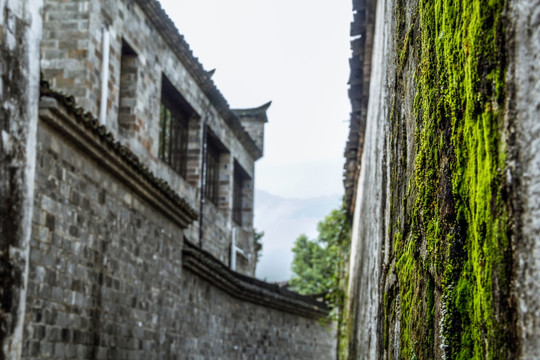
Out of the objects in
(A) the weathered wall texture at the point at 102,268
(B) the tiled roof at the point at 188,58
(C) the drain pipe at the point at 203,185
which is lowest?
(A) the weathered wall texture at the point at 102,268

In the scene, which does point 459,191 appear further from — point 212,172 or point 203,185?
point 212,172

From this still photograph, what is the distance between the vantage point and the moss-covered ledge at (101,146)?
6086 mm

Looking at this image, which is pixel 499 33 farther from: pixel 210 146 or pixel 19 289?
pixel 210 146

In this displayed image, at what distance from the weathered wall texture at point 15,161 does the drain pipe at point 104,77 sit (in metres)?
4.76

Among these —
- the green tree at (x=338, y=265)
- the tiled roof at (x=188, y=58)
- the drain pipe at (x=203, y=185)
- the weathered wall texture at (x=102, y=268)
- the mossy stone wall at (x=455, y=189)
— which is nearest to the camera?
the mossy stone wall at (x=455, y=189)

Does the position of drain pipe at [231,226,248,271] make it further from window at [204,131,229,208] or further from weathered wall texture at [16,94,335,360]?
weathered wall texture at [16,94,335,360]

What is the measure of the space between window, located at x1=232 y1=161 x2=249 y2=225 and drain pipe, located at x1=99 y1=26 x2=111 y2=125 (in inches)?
340

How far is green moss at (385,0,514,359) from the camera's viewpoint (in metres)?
1.22

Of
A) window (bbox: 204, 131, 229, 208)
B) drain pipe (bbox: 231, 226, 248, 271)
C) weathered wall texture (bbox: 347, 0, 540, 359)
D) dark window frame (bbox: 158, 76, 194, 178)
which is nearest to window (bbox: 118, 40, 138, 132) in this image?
dark window frame (bbox: 158, 76, 194, 178)

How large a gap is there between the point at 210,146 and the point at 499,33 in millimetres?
16395

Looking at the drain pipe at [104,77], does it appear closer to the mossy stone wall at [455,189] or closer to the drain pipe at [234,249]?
the drain pipe at [234,249]

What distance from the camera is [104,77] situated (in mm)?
10797

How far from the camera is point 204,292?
1116 cm

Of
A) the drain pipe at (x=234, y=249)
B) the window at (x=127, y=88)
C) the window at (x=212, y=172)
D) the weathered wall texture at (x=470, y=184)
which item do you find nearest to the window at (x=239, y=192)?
the drain pipe at (x=234, y=249)
